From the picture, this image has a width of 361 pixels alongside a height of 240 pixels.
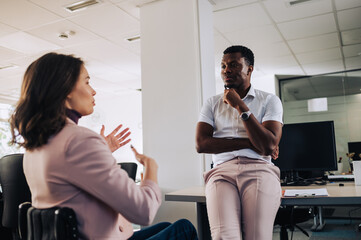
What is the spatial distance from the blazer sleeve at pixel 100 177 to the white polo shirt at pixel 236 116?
87cm

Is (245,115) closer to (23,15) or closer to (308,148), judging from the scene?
(308,148)

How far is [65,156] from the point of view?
→ 97cm

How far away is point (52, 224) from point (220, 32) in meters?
4.40

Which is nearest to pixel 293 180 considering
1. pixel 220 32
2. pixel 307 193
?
pixel 307 193

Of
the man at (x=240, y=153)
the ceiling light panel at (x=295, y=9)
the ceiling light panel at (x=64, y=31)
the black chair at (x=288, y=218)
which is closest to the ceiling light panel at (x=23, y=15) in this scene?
the ceiling light panel at (x=64, y=31)

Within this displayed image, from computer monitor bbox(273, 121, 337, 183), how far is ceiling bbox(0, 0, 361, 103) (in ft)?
6.79

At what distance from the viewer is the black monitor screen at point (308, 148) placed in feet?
8.25

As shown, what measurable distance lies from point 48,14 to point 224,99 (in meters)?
3.18

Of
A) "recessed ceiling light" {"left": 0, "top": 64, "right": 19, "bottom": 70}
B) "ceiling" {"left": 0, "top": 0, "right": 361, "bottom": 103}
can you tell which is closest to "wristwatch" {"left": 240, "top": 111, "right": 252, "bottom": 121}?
"ceiling" {"left": 0, "top": 0, "right": 361, "bottom": 103}

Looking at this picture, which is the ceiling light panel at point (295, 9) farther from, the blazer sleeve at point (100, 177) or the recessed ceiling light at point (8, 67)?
the recessed ceiling light at point (8, 67)

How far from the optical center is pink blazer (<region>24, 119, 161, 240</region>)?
96 centimetres

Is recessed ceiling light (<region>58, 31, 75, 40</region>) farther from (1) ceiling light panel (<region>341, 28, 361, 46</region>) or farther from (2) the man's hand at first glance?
(1) ceiling light panel (<region>341, 28, 361, 46</region>)

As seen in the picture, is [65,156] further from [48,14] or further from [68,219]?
[48,14]

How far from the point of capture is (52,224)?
0.96m
